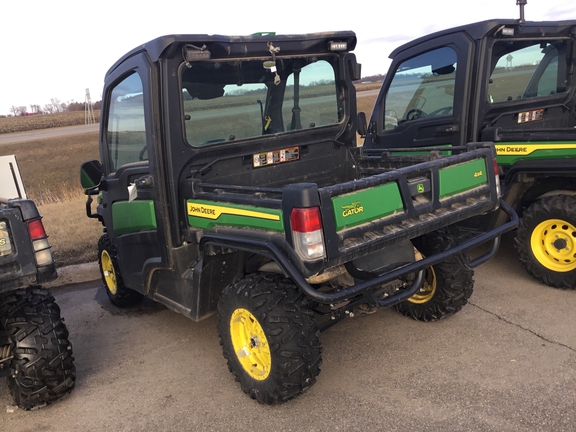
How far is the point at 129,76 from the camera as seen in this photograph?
3.86 m

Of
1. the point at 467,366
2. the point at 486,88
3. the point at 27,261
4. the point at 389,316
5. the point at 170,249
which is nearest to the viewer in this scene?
the point at 27,261

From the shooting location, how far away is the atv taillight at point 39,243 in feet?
10.3

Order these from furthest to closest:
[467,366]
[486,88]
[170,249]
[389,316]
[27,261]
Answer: [486,88], [389,316], [170,249], [467,366], [27,261]

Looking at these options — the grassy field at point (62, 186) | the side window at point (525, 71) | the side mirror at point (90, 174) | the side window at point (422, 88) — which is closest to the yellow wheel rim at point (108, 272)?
the side mirror at point (90, 174)

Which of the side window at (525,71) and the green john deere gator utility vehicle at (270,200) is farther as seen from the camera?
the side window at (525,71)

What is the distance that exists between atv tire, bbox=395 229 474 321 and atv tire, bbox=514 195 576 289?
0.97 meters

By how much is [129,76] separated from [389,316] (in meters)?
Result: 2.77

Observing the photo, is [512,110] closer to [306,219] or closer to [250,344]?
[306,219]

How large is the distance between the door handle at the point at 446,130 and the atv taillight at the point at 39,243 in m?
3.78

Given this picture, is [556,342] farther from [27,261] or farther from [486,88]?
[27,261]

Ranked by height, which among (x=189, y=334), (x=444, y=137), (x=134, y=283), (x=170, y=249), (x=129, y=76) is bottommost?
(x=189, y=334)

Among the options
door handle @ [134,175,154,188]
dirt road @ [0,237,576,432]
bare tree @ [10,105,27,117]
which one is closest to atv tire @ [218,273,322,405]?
dirt road @ [0,237,576,432]

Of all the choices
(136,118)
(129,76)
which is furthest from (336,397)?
(129,76)

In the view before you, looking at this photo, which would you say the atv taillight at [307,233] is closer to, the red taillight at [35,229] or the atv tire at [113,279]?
the red taillight at [35,229]
